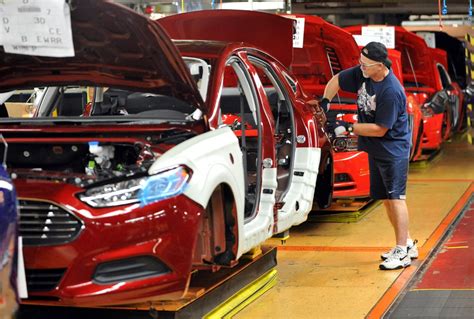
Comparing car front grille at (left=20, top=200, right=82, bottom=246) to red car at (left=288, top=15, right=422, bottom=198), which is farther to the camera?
red car at (left=288, top=15, right=422, bottom=198)

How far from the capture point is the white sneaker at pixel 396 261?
765 cm

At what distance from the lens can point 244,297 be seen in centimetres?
659

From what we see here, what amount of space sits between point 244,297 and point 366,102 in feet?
6.71

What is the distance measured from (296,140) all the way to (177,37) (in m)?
1.27

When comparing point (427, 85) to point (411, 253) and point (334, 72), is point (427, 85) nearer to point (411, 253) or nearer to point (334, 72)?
point (334, 72)

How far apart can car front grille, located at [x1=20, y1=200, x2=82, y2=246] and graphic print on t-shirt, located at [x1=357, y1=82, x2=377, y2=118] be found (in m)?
3.39

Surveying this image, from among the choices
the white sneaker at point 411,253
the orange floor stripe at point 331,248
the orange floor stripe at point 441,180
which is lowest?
the orange floor stripe at point 441,180

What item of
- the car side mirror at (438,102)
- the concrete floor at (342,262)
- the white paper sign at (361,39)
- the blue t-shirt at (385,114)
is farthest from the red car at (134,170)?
the car side mirror at (438,102)

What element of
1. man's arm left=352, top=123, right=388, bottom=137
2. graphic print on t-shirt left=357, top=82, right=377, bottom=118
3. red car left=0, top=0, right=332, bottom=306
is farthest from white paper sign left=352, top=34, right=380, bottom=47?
red car left=0, top=0, right=332, bottom=306

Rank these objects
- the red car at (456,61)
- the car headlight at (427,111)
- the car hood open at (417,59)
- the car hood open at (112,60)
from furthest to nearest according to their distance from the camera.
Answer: the red car at (456,61), the car hood open at (417,59), the car headlight at (427,111), the car hood open at (112,60)

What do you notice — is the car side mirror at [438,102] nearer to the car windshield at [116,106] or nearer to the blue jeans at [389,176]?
the blue jeans at [389,176]

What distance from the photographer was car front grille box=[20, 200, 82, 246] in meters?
4.95

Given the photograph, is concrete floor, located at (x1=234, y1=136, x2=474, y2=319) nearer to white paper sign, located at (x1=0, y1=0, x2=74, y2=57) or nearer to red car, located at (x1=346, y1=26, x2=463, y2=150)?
white paper sign, located at (x1=0, y1=0, x2=74, y2=57)

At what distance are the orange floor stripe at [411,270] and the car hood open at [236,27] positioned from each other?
6.70 ft
